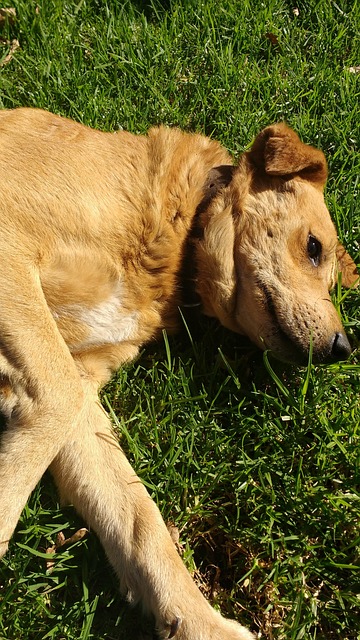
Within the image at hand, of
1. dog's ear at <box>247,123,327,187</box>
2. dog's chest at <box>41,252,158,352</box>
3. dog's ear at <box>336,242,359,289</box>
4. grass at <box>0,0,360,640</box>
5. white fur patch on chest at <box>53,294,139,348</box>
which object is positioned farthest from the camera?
dog's ear at <box>336,242,359,289</box>

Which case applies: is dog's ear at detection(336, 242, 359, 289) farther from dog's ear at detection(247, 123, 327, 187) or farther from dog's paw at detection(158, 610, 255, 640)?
dog's paw at detection(158, 610, 255, 640)

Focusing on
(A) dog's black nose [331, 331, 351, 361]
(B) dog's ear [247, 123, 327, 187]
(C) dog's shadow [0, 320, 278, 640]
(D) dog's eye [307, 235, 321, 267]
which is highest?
(B) dog's ear [247, 123, 327, 187]

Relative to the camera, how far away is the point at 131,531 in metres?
3.86

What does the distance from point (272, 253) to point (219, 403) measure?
1106 millimetres

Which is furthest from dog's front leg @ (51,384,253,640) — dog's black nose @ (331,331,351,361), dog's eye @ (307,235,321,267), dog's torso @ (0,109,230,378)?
dog's eye @ (307,235,321,267)

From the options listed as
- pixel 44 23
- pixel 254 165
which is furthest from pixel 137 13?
pixel 254 165

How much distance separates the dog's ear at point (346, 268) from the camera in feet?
16.5

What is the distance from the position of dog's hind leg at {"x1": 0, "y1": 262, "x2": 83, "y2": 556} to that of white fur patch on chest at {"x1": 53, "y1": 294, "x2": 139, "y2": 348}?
32cm

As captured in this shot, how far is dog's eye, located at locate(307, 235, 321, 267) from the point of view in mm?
4594

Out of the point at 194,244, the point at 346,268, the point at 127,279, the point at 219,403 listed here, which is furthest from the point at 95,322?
the point at 346,268

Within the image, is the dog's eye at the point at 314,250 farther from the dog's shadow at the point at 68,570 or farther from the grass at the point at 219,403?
the dog's shadow at the point at 68,570

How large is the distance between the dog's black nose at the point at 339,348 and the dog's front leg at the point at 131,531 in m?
1.53

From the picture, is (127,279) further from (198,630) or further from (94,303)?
(198,630)

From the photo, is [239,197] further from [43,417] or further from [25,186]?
[43,417]
